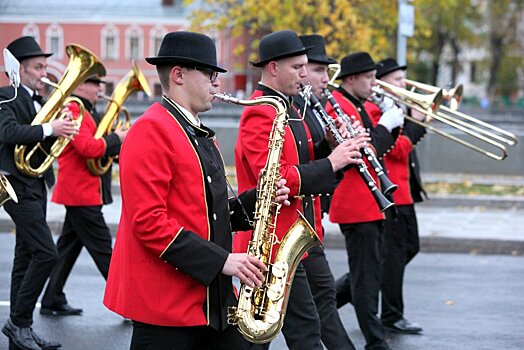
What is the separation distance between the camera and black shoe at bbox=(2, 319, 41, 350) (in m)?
7.14

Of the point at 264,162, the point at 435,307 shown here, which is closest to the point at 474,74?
the point at 435,307

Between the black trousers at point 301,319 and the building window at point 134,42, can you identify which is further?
the building window at point 134,42

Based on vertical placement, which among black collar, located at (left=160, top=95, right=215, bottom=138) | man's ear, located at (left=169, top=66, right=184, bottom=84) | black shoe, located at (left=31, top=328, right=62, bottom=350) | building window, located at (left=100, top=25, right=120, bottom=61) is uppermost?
man's ear, located at (left=169, top=66, right=184, bottom=84)

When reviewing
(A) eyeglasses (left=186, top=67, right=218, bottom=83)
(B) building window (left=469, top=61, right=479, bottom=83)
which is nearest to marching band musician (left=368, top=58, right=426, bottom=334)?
(A) eyeglasses (left=186, top=67, right=218, bottom=83)

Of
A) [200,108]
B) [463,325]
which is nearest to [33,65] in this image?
[200,108]

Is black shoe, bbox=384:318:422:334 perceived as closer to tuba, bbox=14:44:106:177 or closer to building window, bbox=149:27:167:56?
tuba, bbox=14:44:106:177

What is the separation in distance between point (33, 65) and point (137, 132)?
3.30 m

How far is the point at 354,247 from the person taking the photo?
7.18 meters

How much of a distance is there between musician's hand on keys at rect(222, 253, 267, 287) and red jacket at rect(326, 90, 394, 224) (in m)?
2.65

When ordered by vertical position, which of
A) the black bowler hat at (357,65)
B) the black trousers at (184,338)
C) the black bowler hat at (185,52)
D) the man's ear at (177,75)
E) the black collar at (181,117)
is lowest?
the black trousers at (184,338)

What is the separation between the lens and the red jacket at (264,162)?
18.5 feet

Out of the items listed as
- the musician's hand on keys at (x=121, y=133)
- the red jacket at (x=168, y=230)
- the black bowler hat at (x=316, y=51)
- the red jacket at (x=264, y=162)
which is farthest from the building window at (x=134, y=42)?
the red jacket at (x=168, y=230)

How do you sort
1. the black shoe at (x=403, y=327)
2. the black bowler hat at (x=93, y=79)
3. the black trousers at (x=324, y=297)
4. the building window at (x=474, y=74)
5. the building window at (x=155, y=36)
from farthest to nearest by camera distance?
1. the building window at (x=474, y=74)
2. the building window at (x=155, y=36)
3. the black bowler hat at (x=93, y=79)
4. the black shoe at (x=403, y=327)
5. the black trousers at (x=324, y=297)

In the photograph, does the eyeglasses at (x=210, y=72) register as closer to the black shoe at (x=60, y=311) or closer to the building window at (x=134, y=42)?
the black shoe at (x=60, y=311)
